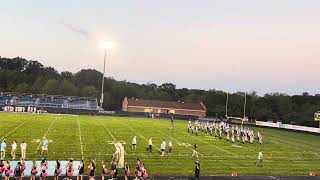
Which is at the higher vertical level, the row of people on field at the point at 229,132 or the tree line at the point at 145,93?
the tree line at the point at 145,93

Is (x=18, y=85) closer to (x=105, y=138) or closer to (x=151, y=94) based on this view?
(x=151, y=94)

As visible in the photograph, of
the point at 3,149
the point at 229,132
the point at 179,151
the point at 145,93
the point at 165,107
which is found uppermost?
the point at 145,93

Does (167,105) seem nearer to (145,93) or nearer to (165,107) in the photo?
(165,107)

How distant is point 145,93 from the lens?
159625mm

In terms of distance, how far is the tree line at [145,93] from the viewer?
11719 centimetres

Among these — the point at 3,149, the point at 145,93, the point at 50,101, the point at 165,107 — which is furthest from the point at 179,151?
the point at 145,93

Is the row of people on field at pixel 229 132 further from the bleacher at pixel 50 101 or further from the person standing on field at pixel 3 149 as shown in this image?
the bleacher at pixel 50 101

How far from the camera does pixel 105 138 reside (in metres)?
42.1

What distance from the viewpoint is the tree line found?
4614 inches

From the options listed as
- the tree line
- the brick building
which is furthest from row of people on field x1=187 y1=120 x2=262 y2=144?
the brick building

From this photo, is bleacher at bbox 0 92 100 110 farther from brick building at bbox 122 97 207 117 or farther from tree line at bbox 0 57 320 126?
tree line at bbox 0 57 320 126

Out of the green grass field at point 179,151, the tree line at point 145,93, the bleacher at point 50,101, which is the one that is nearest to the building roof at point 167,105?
the tree line at point 145,93

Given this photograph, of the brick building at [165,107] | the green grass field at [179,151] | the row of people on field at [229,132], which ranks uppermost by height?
the brick building at [165,107]

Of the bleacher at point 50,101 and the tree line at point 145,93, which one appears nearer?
the bleacher at point 50,101
